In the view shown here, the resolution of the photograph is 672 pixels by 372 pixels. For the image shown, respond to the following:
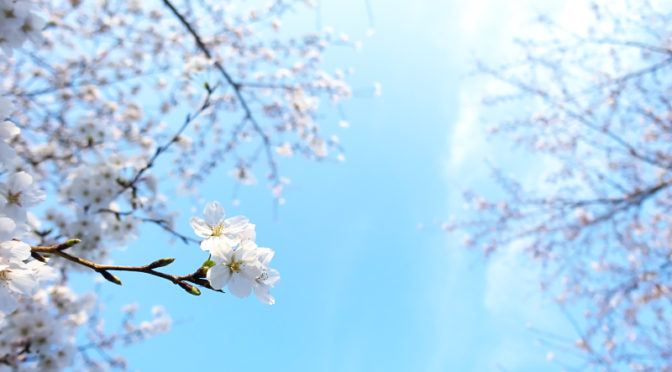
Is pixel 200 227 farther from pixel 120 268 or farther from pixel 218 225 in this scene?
pixel 120 268

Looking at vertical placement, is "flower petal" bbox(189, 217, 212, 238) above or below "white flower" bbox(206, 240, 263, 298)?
above

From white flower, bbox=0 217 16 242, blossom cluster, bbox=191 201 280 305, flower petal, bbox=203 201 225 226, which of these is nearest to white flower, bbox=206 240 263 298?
blossom cluster, bbox=191 201 280 305

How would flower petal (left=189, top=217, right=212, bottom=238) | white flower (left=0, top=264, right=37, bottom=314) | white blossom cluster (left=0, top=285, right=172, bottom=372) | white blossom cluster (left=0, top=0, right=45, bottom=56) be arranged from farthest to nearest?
white blossom cluster (left=0, top=285, right=172, bottom=372)
white blossom cluster (left=0, top=0, right=45, bottom=56)
flower petal (left=189, top=217, right=212, bottom=238)
white flower (left=0, top=264, right=37, bottom=314)

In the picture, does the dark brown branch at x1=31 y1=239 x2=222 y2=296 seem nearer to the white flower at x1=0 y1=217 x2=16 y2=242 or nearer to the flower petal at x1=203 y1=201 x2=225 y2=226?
the white flower at x1=0 y1=217 x2=16 y2=242

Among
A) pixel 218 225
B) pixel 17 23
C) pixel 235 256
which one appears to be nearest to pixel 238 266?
pixel 235 256

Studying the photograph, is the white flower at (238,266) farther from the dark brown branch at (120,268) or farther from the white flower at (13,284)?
the white flower at (13,284)

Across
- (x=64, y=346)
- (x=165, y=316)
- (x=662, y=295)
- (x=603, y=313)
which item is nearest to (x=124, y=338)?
(x=165, y=316)

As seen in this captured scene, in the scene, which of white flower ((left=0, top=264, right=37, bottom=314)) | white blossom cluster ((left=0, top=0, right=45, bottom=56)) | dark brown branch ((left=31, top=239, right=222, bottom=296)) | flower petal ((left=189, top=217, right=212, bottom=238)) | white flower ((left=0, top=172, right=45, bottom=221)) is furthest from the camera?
white blossom cluster ((left=0, top=0, right=45, bottom=56))

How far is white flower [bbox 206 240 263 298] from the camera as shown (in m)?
1.07

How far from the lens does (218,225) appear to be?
4.06 feet

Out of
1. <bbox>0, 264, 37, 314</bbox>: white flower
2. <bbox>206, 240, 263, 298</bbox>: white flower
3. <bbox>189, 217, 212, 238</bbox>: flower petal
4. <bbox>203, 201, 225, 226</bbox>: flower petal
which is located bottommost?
<bbox>0, 264, 37, 314</bbox>: white flower

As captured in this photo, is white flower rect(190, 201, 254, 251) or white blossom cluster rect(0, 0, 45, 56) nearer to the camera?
white flower rect(190, 201, 254, 251)

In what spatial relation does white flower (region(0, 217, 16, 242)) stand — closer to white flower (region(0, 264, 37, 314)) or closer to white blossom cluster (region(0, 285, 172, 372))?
white flower (region(0, 264, 37, 314))

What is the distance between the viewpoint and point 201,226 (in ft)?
4.06
